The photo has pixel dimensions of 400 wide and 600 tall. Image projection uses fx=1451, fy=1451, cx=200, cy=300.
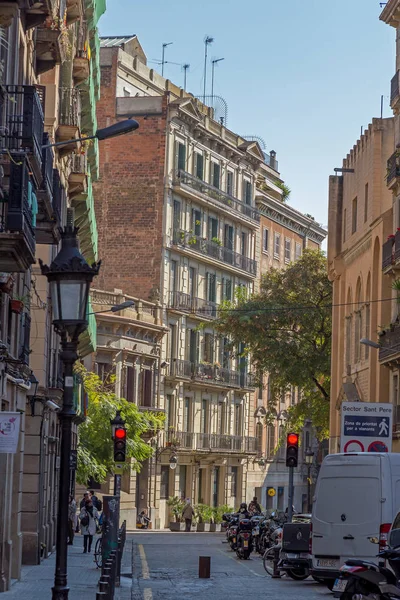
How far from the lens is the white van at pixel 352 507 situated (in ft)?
77.0

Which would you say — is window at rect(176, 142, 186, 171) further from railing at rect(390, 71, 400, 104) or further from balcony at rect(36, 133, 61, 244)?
balcony at rect(36, 133, 61, 244)

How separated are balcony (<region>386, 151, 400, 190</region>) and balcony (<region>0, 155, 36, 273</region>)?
29.2 metres

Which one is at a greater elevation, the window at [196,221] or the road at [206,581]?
the window at [196,221]

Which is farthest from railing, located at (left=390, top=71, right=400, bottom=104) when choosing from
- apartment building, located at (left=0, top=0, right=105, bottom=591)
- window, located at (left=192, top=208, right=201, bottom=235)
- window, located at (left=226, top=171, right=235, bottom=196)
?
window, located at (left=226, top=171, right=235, bottom=196)

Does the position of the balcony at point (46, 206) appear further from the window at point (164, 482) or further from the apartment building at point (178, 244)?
the window at point (164, 482)

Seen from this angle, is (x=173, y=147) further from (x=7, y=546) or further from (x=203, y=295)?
(x=7, y=546)

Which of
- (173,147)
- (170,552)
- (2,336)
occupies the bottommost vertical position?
(170,552)

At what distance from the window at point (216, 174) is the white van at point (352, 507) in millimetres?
53719

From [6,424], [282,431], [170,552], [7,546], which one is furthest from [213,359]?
[6,424]

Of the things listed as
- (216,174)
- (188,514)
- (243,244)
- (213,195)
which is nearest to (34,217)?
(188,514)

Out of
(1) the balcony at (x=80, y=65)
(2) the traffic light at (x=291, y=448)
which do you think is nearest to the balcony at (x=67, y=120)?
(1) the balcony at (x=80, y=65)

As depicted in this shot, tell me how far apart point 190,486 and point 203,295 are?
10.1 metres

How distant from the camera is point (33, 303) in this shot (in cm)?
3234

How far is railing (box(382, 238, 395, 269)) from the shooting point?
46409 mm
